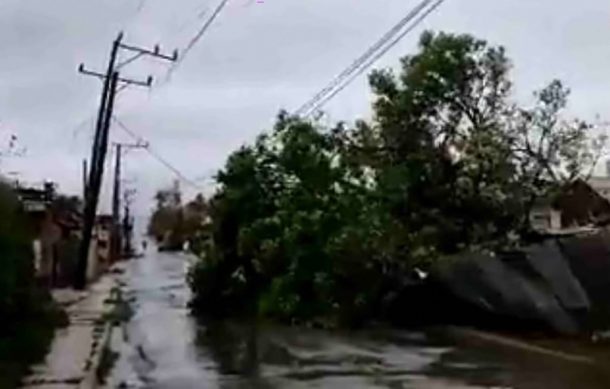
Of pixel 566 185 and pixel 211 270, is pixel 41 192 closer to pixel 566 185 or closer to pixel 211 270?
pixel 211 270

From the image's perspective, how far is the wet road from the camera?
17.9 m

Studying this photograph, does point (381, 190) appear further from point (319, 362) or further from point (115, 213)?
point (115, 213)

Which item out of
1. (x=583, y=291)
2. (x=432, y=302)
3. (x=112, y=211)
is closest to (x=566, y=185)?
(x=432, y=302)

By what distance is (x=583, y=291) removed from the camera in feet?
77.8

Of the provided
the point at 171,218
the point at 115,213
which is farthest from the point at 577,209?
the point at 171,218

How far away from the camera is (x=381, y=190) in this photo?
35.9 meters

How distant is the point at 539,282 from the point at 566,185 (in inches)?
734

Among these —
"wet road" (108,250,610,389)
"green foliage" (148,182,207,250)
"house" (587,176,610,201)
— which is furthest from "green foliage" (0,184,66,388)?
"green foliage" (148,182,207,250)

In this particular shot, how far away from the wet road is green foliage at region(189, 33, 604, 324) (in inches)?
81.4

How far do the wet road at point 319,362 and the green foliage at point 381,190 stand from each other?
81.4 inches

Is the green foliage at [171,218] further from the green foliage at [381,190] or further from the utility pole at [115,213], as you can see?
the green foliage at [381,190]

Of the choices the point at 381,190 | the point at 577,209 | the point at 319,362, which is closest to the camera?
the point at 319,362

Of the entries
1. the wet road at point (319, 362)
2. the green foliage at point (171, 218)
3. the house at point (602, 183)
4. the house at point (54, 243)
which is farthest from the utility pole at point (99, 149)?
the green foliage at point (171, 218)

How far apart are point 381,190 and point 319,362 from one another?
49.7 feet
